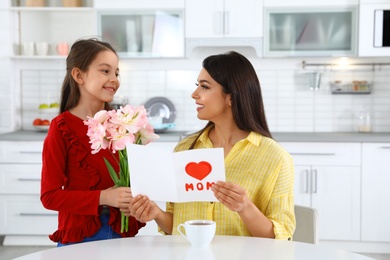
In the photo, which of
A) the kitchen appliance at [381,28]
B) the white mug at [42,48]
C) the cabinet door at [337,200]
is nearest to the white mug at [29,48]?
the white mug at [42,48]

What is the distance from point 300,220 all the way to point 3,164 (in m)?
2.97

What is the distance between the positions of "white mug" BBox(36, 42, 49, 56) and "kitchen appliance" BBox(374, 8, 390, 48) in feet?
8.32

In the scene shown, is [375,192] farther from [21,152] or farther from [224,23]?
[21,152]

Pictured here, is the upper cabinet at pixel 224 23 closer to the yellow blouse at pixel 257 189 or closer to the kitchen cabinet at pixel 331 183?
the kitchen cabinet at pixel 331 183

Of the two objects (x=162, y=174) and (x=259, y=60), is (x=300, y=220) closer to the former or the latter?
(x=162, y=174)

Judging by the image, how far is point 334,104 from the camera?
15.7ft

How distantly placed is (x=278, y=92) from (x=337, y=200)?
1027 millimetres

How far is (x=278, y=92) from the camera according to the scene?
190 inches

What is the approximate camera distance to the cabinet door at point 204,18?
451 cm

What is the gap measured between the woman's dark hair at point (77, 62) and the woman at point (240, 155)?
390 millimetres

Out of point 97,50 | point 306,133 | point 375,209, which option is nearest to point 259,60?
point 306,133

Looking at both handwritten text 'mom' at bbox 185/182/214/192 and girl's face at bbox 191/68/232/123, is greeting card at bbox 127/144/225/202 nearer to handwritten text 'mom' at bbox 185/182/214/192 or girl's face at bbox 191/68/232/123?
handwritten text 'mom' at bbox 185/182/214/192

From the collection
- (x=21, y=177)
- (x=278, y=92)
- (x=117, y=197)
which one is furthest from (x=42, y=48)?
(x=117, y=197)

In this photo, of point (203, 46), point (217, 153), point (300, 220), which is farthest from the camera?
point (203, 46)
